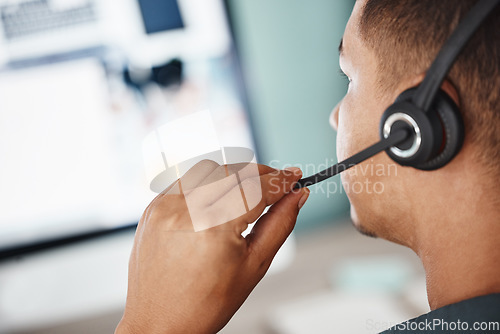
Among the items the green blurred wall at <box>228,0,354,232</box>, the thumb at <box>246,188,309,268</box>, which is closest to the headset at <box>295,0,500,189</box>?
the thumb at <box>246,188,309,268</box>

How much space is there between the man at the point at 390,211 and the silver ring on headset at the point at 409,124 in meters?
0.04

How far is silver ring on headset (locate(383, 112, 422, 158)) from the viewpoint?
438mm

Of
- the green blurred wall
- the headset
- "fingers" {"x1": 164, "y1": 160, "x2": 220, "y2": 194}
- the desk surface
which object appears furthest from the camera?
the green blurred wall

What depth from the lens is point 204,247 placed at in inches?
19.3

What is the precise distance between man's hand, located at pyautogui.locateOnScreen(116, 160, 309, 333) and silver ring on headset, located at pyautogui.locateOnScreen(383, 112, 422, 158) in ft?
0.40

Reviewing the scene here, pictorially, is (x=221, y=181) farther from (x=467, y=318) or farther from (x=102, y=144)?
(x=102, y=144)

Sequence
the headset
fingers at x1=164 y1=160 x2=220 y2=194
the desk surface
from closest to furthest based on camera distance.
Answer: the headset → fingers at x1=164 y1=160 x2=220 y2=194 → the desk surface

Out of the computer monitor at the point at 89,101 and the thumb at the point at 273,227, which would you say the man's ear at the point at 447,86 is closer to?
the thumb at the point at 273,227

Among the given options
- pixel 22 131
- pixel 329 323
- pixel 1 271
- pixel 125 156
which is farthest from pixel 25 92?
pixel 329 323

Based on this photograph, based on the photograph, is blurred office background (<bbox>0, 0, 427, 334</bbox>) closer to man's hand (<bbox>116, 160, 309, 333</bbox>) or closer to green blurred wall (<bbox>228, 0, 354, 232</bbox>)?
green blurred wall (<bbox>228, 0, 354, 232</bbox>)

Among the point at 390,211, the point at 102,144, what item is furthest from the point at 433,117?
the point at 102,144

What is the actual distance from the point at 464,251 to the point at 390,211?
0.09 m

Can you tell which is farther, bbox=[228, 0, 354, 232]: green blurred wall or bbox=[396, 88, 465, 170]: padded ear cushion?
bbox=[228, 0, 354, 232]: green blurred wall

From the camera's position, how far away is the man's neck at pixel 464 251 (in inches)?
18.8
